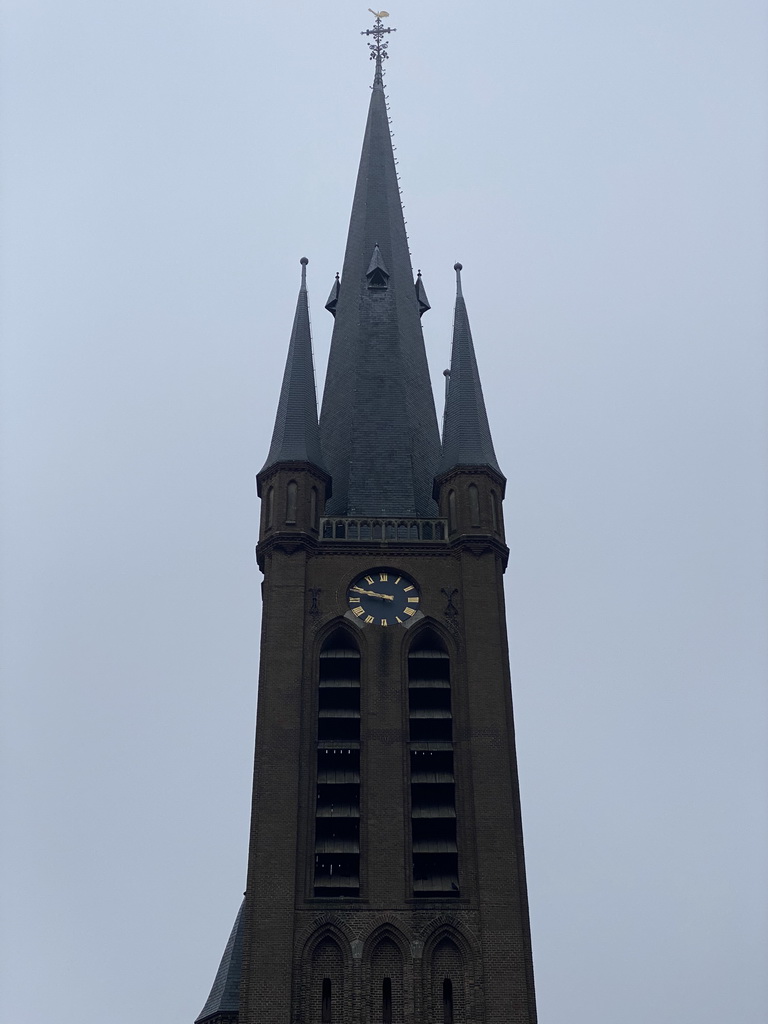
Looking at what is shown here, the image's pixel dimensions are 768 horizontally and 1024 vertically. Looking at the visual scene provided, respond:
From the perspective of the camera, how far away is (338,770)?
1893 inches

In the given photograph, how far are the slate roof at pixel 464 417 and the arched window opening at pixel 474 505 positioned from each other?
109cm

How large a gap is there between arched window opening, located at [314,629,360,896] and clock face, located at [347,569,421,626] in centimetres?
106

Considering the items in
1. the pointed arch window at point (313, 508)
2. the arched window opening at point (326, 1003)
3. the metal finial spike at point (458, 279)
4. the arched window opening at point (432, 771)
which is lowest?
the arched window opening at point (326, 1003)

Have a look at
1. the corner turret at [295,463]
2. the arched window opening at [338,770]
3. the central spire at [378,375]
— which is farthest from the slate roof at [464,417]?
the arched window opening at [338,770]

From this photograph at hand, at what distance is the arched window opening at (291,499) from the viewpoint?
175 feet

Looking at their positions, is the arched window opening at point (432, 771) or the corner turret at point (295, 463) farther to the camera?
the corner turret at point (295, 463)

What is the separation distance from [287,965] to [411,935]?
3.58m

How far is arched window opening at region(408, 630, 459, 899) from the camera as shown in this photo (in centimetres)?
4644

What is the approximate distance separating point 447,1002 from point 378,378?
24.9m

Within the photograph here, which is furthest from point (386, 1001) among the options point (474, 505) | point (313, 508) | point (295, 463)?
point (295, 463)

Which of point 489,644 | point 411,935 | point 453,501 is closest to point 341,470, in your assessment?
point 453,501

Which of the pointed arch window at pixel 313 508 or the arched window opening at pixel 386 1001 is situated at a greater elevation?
the pointed arch window at pixel 313 508

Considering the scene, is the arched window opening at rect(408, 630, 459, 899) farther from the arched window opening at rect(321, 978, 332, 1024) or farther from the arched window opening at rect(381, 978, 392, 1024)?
the arched window opening at rect(321, 978, 332, 1024)

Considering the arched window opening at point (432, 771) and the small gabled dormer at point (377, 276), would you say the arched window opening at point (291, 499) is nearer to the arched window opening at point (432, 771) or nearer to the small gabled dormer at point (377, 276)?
the arched window opening at point (432, 771)
